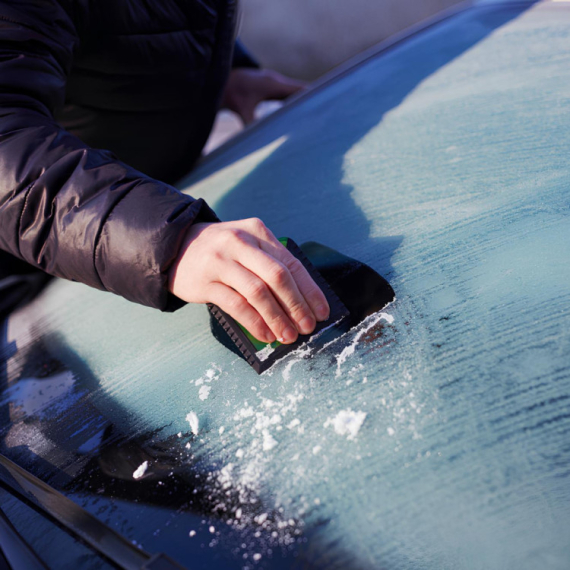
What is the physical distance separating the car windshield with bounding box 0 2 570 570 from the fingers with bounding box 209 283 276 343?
0.04 meters

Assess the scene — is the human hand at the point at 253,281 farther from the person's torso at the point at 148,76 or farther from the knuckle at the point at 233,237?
the person's torso at the point at 148,76

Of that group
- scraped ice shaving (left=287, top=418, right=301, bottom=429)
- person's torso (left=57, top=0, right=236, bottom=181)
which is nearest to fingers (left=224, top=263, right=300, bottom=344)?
scraped ice shaving (left=287, top=418, right=301, bottom=429)

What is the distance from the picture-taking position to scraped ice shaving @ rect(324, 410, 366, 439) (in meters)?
0.49

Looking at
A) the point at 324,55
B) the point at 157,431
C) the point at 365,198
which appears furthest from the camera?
the point at 324,55

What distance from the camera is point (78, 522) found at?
1.59 ft

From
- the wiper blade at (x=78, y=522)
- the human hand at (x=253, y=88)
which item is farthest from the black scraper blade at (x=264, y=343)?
the human hand at (x=253, y=88)

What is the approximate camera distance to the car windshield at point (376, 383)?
425mm

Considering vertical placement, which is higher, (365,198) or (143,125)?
(143,125)

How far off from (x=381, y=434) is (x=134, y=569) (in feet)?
0.80

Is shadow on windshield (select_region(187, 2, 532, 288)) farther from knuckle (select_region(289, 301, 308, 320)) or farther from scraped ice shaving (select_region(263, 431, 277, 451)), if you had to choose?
scraped ice shaving (select_region(263, 431, 277, 451))

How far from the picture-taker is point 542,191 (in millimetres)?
657

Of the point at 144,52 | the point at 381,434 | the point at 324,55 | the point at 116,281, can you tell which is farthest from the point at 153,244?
the point at 324,55

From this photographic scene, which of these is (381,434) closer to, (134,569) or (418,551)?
(418,551)

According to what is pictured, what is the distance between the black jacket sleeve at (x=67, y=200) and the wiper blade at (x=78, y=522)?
0.24 metres
